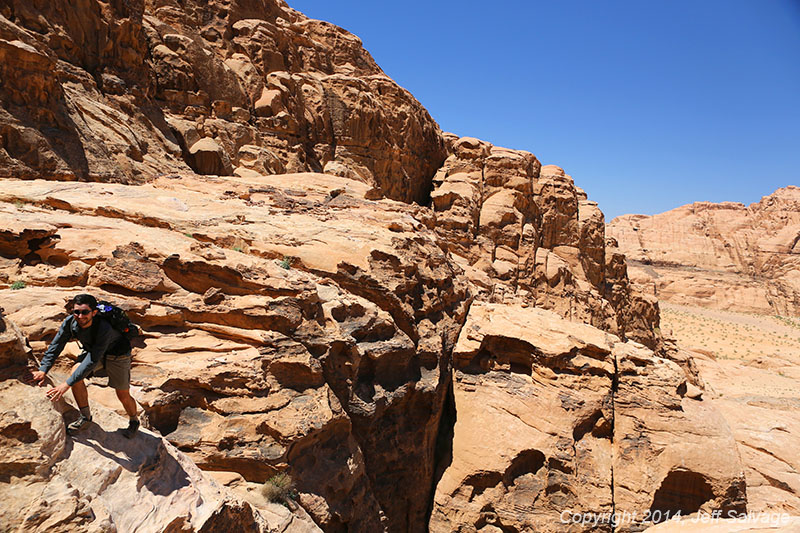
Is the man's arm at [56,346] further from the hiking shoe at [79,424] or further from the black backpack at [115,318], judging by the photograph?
the hiking shoe at [79,424]

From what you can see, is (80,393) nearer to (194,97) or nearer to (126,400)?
(126,400)

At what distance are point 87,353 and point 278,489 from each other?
11.1ft

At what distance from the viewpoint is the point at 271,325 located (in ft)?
25.8

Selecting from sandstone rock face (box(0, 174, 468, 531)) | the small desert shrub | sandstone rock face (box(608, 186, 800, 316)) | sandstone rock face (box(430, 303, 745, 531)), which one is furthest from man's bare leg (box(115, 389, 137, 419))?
sandstone rock face (box(608, 186, 800, 316))

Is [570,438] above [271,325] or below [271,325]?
below

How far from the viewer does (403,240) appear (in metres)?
12.1

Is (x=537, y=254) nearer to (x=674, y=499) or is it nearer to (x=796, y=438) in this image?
(x=796, y=438)

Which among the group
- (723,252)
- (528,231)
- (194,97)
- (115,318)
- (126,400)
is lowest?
(126,400)

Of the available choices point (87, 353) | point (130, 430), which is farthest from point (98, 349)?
point (130, 430)

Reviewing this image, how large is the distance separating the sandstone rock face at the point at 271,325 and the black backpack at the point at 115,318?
2.01m

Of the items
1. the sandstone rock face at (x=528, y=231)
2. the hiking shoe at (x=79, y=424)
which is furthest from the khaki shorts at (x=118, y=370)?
the sandstone rock face at (x=528, y=231)

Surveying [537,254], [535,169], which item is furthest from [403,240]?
[535,169]

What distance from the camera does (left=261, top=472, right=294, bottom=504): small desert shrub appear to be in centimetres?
625

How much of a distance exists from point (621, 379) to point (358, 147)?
1799 centimetres
